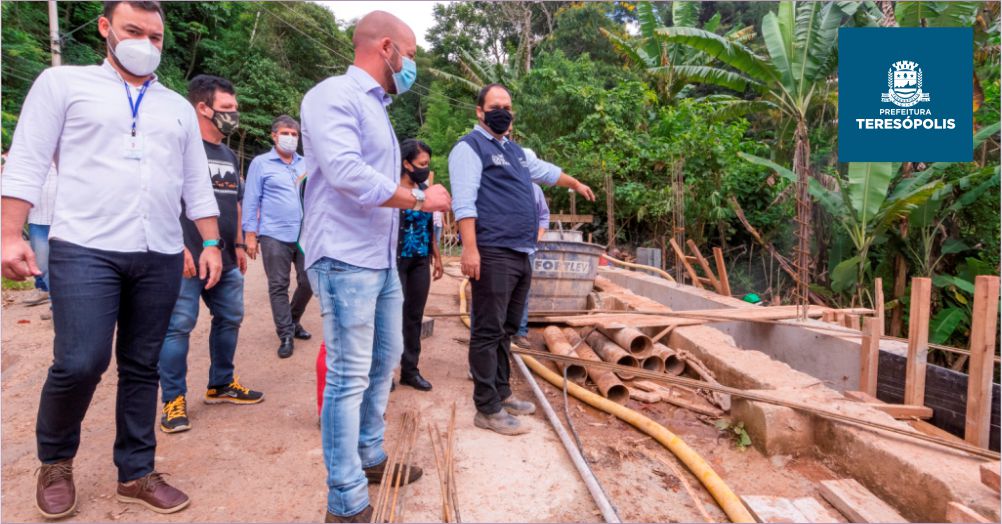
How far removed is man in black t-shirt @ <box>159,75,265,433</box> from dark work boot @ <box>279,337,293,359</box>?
98 cm

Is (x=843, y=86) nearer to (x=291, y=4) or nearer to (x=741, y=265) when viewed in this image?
(x=741, y=265)

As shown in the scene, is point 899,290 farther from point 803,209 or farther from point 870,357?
point 870,357

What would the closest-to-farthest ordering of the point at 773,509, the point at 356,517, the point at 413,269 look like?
the point at 356,517
the point at 773,509
the point at 413,269

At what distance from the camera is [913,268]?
8.93m

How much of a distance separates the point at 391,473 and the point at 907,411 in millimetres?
3718

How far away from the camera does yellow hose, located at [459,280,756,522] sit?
254cm

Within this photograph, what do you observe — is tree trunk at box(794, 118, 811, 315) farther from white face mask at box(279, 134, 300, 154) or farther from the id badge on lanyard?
the id badge on lanyard

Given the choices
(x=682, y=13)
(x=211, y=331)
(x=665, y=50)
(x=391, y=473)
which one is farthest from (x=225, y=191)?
(x=665, y=50)

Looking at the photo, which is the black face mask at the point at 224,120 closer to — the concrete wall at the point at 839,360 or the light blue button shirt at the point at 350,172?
the light blue button shirt at the point at 350,172

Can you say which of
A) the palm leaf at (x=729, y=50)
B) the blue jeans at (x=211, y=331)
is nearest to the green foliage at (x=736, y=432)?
the blue jeans at (x=211, y=331)

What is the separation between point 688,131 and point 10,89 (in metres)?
16.3

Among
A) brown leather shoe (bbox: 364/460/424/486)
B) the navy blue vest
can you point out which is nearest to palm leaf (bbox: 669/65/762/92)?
the navy blue vest

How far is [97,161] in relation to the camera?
2121 mm

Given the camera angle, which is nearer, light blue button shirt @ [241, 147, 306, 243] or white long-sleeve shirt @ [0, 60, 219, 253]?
white long-sleeve shirt @ [0, 60, 219, 253]
